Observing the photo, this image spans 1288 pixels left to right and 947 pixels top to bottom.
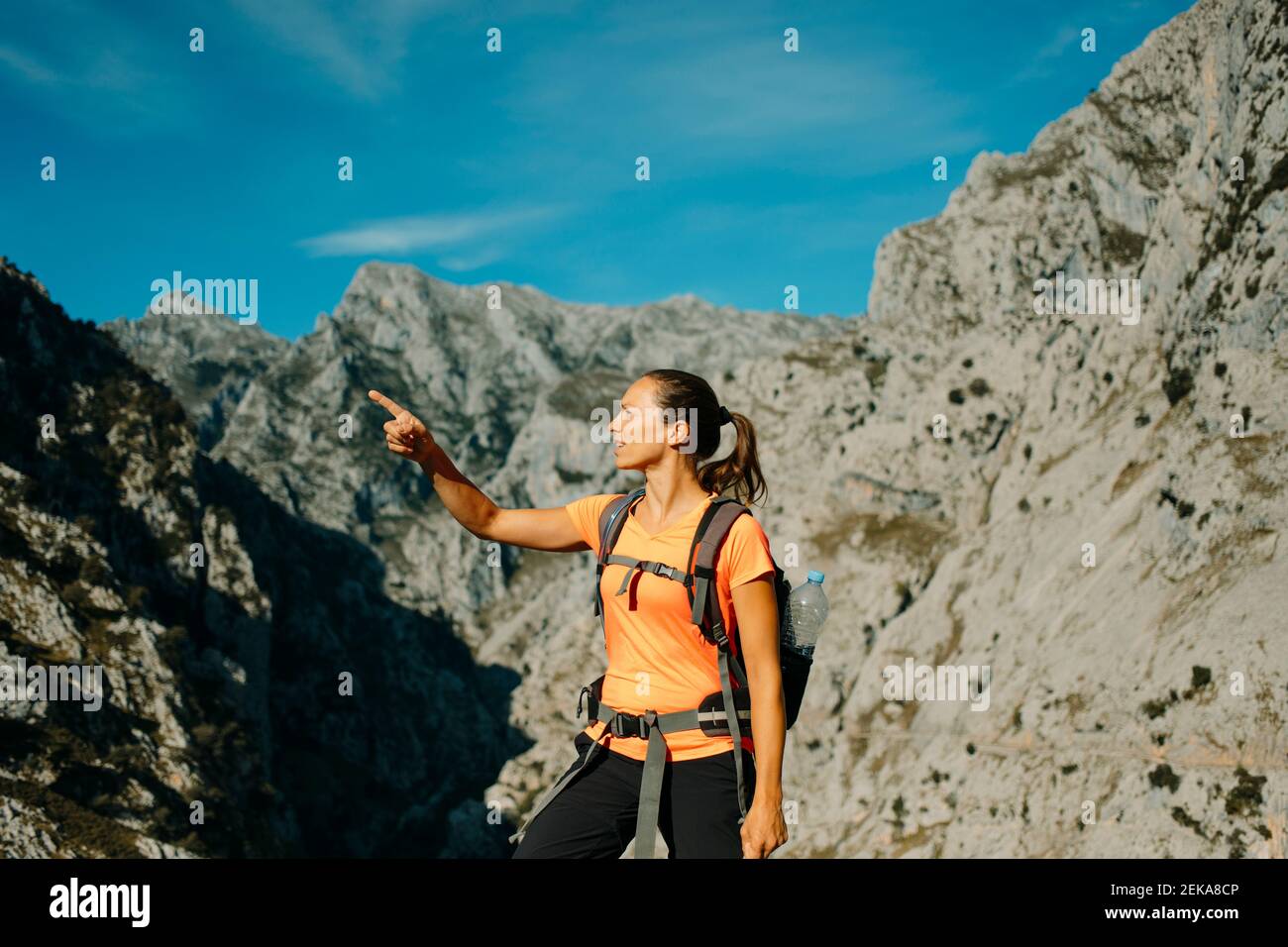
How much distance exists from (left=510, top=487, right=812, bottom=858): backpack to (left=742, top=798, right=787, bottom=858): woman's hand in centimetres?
22

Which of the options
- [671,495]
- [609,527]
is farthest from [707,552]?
[609,527]

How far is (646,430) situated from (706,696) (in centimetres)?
203

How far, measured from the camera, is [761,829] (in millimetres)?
6625

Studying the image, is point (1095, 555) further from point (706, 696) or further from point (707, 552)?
point (707, 552)

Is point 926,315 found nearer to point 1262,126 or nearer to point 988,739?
point 1262,126

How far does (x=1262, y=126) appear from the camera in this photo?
9025 centimetres

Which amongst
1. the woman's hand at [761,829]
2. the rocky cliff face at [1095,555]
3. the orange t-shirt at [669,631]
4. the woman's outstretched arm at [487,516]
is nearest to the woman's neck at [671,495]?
the orange t-shirt at [669,631]

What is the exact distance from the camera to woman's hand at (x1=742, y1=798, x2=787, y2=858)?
21.6 ft

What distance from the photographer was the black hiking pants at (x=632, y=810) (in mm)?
6832

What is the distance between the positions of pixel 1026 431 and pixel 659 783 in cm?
12653

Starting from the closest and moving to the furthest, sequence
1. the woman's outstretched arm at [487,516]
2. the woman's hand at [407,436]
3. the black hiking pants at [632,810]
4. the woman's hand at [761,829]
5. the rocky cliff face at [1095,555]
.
→ 1. the woman's hand at [761,829]
2. the black hiking pants at [632,810]
3. the woman's hand at [407,436]
4. the woman's outstretched arm at [487,516]
5. the rocky cliff face at [1095,555]

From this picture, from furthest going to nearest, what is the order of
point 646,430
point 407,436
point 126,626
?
point 126,626, point 407,436, point 646,430

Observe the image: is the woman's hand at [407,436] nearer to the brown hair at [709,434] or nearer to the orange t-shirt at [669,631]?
the orange t-shirt at [669,631]

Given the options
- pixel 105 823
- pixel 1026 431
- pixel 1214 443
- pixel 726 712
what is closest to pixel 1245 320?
pixel 1214 443
